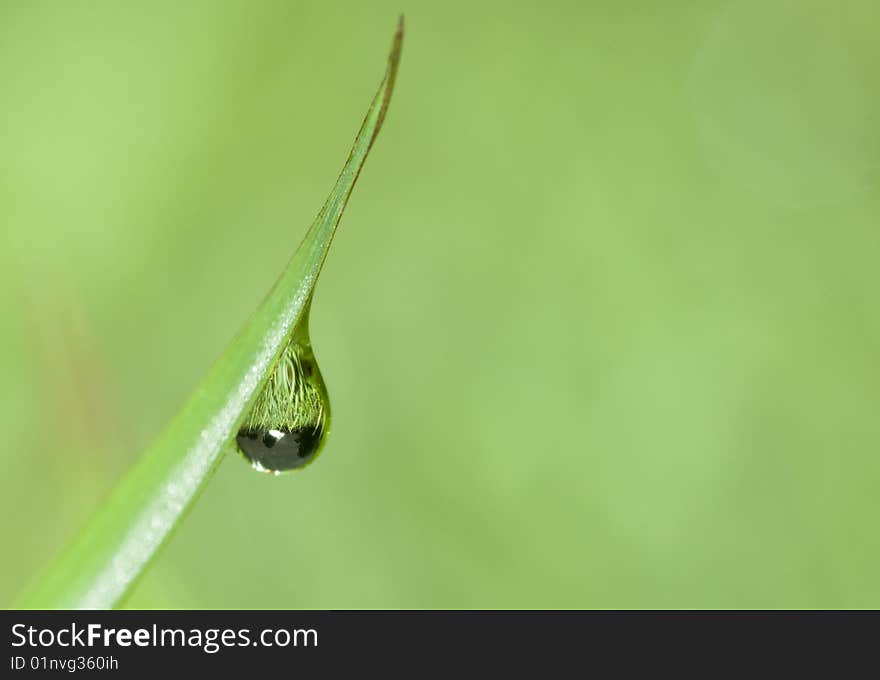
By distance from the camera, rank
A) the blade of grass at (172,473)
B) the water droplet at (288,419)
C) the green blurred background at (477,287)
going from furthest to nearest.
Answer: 1. the green blurred background at (477,287)
2. the water droplet at (288,419)
3. the blade of grass at (172,473)

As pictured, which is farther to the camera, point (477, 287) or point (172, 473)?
point (477, 287)

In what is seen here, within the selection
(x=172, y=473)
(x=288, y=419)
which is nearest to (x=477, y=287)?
(x=288, y=419)

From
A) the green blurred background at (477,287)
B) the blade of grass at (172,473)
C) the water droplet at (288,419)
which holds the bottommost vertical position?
the blade of grass at (172,473)

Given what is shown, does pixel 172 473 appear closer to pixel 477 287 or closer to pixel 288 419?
pixel 288 419

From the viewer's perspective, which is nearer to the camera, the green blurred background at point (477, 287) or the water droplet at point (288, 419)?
the water droplet at point (288, 419)

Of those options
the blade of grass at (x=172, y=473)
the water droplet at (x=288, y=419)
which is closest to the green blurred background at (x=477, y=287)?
the water droplet at (x=288, y=419)

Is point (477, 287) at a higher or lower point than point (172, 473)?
higher

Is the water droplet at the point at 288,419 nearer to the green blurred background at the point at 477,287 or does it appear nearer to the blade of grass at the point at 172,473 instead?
the blade of grass at the point at 172,473
